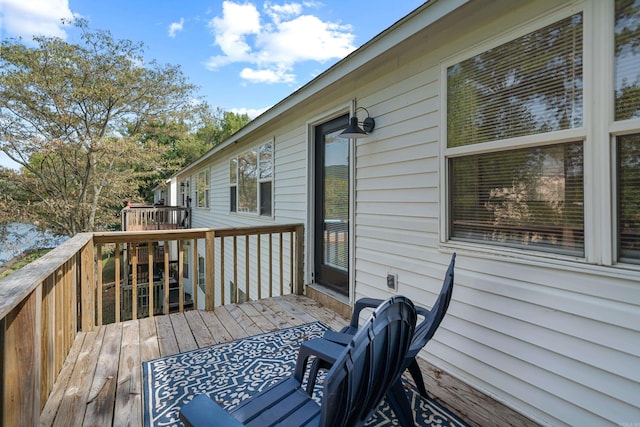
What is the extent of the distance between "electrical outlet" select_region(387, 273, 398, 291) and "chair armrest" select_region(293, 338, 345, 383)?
1255 mm

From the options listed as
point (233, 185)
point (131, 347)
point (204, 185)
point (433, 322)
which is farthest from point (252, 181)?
point (204, 185)

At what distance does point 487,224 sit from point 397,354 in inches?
53.0

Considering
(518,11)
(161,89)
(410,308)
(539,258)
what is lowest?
(410,308)

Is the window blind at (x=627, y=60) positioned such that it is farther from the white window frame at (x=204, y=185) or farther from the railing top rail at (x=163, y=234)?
the white window frame at (x=204, y=185)

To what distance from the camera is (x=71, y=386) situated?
2.26 meters

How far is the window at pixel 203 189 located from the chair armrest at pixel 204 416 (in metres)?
10.8

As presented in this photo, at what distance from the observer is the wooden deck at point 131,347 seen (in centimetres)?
200

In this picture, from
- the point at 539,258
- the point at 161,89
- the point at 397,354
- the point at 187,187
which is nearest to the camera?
the point at 397,354

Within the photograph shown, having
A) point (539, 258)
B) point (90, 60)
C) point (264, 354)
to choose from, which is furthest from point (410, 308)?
point (90, 60)

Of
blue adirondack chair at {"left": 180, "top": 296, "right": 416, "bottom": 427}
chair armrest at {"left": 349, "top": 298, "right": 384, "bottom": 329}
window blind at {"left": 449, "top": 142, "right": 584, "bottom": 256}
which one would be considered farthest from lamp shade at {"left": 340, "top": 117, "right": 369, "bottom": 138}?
blue adirondack chair at {"left": 180, "top": 296, "right": 416, "bottom": 427}

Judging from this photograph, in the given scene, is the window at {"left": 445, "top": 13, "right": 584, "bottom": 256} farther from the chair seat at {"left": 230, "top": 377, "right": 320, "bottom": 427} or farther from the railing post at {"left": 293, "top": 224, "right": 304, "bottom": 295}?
the railing post at {"left": 293, "top": 224, "right": 304, "bottom": 295}

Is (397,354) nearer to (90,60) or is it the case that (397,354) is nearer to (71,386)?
(71,386)

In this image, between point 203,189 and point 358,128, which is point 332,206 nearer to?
point 358,128

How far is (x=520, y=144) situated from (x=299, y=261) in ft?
10.4
